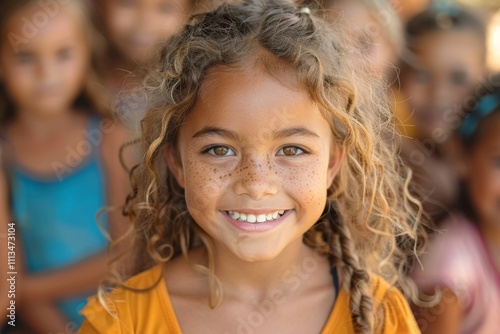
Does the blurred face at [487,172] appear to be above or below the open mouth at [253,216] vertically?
below

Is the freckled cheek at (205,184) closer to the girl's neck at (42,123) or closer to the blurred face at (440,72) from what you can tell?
the girl's neck at (42,123)

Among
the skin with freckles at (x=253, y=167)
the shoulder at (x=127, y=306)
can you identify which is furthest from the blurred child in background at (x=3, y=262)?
the skin with freckles at (x=253, y=167)

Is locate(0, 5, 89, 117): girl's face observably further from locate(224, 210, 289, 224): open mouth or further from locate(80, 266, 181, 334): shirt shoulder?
locate(224, 210, 289, 224): open mouth

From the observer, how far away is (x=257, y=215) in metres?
1.90

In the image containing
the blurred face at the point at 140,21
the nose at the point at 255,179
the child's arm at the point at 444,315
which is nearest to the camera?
the nose at the point at 255,179

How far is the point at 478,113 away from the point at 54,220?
159cm

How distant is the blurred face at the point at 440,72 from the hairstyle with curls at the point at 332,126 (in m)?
1.06

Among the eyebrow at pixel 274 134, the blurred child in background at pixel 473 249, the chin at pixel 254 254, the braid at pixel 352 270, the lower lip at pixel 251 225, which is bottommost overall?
the blurred child in background at pixel 473 249

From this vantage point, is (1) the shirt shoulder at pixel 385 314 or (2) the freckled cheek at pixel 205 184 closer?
(2) the freckled cheek at pixel 205 184

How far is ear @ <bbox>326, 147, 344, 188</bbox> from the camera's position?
6.68ft

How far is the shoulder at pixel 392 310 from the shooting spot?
2.00 meters

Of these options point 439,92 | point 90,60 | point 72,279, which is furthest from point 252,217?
point 439,92

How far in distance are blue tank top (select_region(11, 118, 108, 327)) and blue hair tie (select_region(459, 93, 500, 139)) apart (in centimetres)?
137

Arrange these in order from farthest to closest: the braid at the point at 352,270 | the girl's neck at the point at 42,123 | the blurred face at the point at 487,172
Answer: the girl's neck at the point at 42,123 < the blurred face at the point at 487,172 < the braid at the point at 352,270
